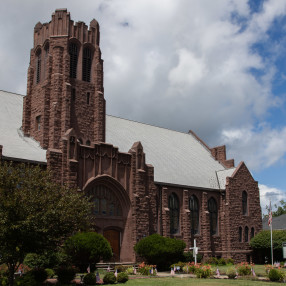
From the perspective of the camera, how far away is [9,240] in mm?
17391

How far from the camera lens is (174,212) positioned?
38156 millimetres

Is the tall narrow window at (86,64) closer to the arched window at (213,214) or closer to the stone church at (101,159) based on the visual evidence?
the stone church at (101,159)

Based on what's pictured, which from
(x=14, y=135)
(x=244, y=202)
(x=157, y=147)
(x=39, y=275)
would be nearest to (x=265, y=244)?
(x=244, y=202)

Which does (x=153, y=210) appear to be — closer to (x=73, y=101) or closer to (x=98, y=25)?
(x=73, y=101)

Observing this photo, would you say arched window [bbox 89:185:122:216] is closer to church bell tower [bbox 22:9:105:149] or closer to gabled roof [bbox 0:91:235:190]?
church bell tower [bbox 22:9:105:149]

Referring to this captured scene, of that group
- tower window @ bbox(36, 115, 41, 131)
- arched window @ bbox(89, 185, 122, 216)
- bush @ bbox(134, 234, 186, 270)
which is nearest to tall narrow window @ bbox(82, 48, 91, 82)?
tower window @ bbox(36, 115, 41, 131)

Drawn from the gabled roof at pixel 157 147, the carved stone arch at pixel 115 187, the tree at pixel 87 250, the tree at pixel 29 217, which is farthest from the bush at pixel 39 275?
the carved stone arch at pixel 115 187

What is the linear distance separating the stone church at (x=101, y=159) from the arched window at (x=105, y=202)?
73 millimetres

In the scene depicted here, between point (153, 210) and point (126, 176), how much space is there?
13.5 ft

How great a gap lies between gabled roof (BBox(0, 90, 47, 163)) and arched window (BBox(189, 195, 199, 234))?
16.0 metres

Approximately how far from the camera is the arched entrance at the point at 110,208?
100 feet

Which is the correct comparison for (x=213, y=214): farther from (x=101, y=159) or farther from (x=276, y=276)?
(x=276, y=276)

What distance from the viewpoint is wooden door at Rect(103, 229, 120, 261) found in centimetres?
3153

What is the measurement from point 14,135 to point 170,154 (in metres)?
16.9
